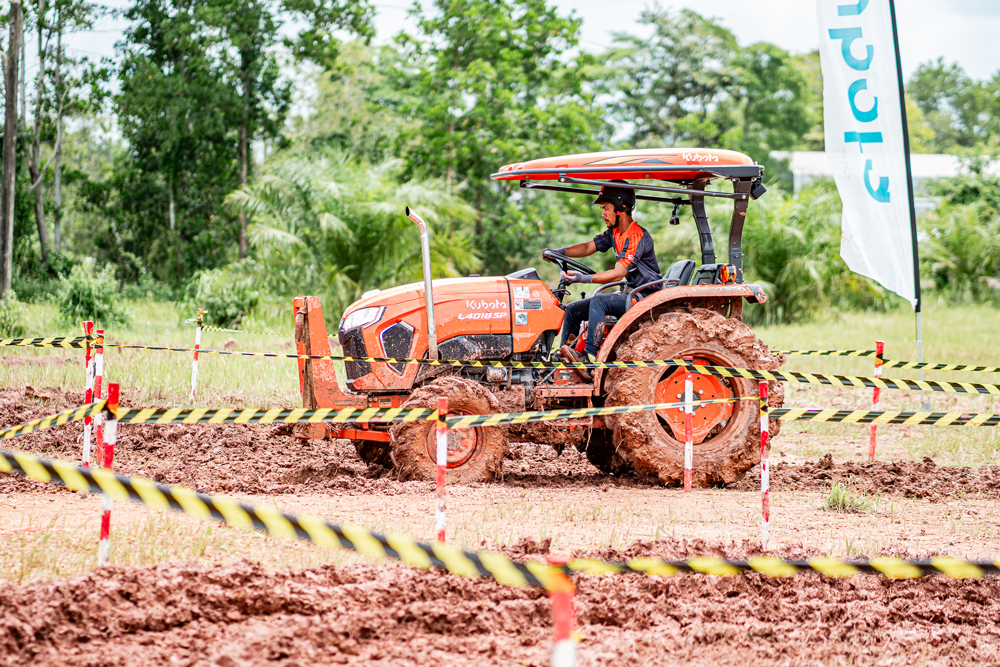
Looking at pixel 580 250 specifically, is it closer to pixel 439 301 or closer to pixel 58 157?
pixel 439 301

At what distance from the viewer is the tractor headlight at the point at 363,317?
6.97 meters

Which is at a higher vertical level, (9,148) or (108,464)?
(9,148)

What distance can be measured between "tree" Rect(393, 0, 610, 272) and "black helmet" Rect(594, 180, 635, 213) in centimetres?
1571

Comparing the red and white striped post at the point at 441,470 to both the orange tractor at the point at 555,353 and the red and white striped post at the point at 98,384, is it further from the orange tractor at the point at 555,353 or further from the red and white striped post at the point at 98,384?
the red and white striped post at the point at 98,384

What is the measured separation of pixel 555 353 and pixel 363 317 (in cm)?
150

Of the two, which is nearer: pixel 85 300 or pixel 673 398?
pixel 673 398

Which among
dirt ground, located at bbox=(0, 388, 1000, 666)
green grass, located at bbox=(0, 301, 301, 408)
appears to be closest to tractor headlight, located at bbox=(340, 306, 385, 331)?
dirt ground, located at bbox=(0, 388, 1000, 666)

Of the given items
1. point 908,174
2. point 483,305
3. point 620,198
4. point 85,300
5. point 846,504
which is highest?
point 908,174

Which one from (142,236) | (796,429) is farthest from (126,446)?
(142,236)

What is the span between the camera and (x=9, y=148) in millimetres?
16484

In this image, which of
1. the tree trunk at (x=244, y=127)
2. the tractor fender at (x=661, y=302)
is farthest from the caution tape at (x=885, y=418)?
the tree trunk at (x=244, y=127)

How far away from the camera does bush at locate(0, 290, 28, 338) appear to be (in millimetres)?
14555

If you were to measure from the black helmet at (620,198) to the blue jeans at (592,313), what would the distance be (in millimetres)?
670

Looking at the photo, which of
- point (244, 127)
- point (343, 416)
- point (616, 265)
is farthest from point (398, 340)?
point (244, 127)
